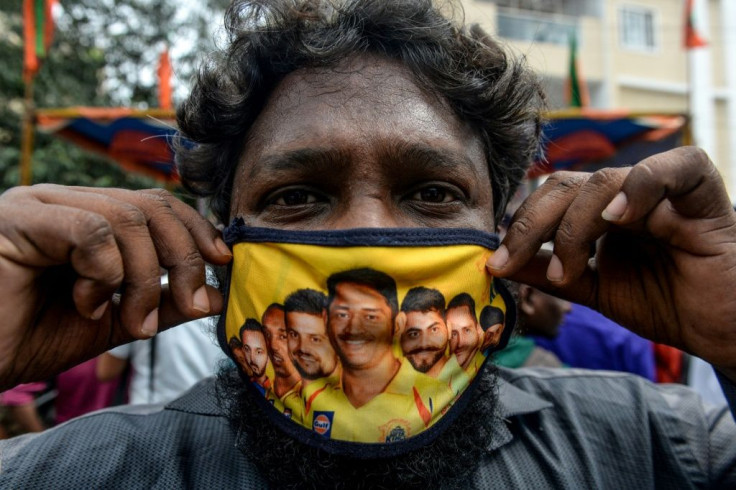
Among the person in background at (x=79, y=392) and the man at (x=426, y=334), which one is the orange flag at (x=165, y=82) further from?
the man at (x=426, y=334)

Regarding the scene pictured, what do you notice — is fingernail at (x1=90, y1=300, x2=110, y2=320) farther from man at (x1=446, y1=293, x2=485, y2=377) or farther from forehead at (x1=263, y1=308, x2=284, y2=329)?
man at (x1=446, y1=293, x2=485, y2=377)

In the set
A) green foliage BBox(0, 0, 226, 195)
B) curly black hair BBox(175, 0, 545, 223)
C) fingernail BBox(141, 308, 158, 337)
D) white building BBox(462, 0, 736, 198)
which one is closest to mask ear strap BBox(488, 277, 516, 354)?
curly black hair BBox(175, 0, 545, 223)

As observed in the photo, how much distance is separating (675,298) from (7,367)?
1476mm

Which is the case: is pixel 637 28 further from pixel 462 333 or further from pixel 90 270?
pixel 90 270

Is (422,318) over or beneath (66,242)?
beneath

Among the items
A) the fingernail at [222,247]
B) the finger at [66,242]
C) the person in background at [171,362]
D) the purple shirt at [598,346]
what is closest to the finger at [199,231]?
the fingernail at [222,247]

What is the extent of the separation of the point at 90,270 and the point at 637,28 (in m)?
18.6

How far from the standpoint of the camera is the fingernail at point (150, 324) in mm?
1304

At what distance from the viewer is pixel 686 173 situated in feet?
3.97

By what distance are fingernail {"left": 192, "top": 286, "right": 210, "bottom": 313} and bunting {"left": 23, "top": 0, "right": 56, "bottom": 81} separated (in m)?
5.36

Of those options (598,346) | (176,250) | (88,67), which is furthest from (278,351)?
(88,67)

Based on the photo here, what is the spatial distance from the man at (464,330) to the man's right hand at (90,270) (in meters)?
0.54

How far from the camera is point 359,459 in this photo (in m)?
1.40

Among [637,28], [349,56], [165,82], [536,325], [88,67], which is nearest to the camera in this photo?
[349,56]
